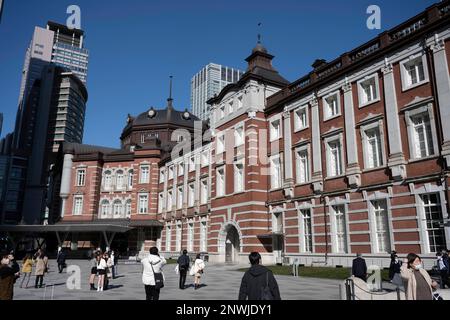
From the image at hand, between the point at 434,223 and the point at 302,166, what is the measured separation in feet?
35.1

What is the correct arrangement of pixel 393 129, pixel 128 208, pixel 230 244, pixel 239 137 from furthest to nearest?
pixel 128 208, pixel 230 244, pixel 239 137, pixel 393 129

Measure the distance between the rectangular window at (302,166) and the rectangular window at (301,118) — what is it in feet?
6.33

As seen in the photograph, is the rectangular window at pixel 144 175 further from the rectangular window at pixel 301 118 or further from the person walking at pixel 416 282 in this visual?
the person walking at pixel 416 282

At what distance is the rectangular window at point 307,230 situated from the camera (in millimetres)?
26136

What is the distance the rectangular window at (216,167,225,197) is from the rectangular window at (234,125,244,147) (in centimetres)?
324

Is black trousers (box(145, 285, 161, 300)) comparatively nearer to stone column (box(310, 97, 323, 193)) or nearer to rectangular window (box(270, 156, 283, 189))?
stone column (box(310, 97, 323, 193))

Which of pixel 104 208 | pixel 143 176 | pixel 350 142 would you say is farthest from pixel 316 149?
pixel 104 208

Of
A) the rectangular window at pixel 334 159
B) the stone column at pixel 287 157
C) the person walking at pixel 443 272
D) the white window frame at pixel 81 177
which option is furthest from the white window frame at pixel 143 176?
the person walking at pixel 443 272

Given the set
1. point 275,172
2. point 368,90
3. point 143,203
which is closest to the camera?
point 368,90

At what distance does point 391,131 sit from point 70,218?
44.4m

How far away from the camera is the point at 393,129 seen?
20875 mm

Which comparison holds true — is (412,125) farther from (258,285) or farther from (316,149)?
(258,285)

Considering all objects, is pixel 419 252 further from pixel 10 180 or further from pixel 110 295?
pixel 10 180
